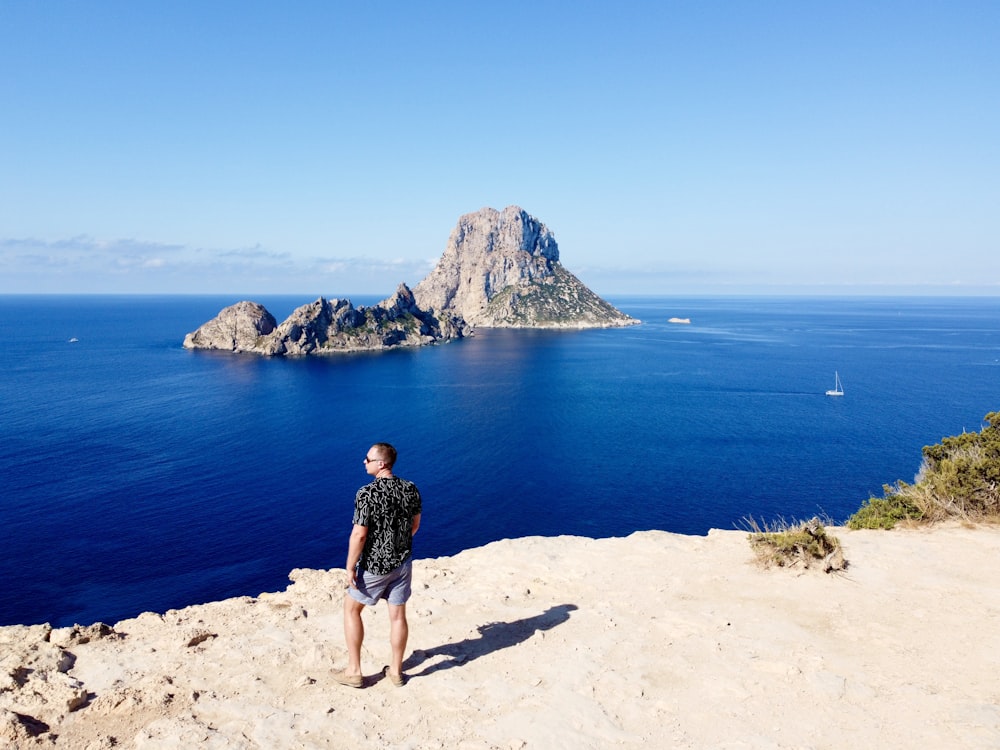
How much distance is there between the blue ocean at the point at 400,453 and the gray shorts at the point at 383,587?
113 ft

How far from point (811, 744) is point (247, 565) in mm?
41295

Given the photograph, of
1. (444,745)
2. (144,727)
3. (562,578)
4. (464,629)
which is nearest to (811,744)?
(444,745)

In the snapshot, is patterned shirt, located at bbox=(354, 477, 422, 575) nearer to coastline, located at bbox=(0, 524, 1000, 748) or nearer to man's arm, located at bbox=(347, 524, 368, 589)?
man's arm, located at bbox=(347, 524, 368, 589)

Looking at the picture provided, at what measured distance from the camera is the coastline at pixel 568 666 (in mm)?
7145

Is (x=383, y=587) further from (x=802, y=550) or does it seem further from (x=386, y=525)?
(x=802, y=550)

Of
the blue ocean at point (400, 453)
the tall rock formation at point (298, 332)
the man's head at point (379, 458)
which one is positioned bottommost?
the blue ocean at point (400, 453)

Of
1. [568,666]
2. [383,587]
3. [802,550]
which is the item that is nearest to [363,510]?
[383,587]

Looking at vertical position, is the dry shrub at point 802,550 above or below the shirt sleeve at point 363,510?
below

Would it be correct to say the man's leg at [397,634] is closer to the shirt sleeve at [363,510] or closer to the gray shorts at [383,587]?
the gray shorts at [383,587]

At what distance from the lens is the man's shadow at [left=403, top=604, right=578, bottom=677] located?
29.2 ft

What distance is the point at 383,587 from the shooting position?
8000 millimetres

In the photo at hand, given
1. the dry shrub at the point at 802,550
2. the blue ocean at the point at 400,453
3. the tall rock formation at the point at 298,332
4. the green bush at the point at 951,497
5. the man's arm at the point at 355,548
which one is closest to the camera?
the man's arm at the point at 355,548

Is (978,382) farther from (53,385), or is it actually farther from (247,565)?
(53,385)

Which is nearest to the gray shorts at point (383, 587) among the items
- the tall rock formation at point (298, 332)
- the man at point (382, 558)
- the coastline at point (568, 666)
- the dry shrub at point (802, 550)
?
the man at point (382, 558)
